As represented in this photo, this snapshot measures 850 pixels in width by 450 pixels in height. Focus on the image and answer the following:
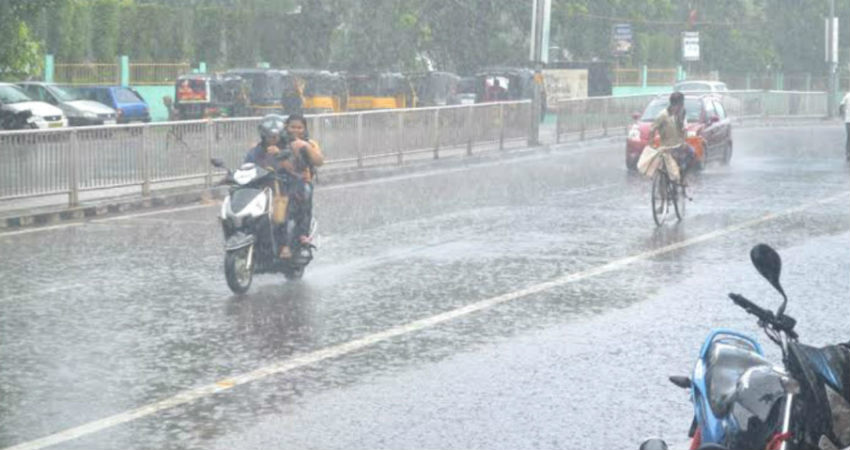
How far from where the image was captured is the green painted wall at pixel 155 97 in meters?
54.6

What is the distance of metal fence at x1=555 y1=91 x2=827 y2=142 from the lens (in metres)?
38.1

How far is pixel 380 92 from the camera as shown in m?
48.3

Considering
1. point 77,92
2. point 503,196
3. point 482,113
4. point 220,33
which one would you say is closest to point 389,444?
point 503,196

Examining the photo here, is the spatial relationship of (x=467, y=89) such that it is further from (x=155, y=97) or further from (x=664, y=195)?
(x=664, y=195)

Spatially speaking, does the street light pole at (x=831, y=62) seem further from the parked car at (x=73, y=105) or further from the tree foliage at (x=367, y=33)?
the parked car at (x=73, y=105)

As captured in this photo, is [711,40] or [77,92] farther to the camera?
[711,40]

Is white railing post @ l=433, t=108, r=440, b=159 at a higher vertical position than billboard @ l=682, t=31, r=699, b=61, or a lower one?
lower

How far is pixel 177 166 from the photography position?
22016 millimetres

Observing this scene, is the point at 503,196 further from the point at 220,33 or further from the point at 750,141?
the point at 220,33

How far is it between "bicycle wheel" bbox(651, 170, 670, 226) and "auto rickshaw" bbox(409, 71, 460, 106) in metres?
30.2

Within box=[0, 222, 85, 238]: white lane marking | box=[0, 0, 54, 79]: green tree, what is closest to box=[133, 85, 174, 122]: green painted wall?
box=[0, 0, 54, 79]: green tree

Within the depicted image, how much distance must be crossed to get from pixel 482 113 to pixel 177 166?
38.0 feet

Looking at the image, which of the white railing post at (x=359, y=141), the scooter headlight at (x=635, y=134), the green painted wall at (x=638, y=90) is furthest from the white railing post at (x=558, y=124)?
the green painted wall at (x=638, y=90)

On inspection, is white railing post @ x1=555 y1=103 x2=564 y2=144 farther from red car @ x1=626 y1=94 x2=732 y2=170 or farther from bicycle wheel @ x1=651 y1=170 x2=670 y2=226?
bicycle wheel @ x1=651 y1=170 x2=670 y2=226
